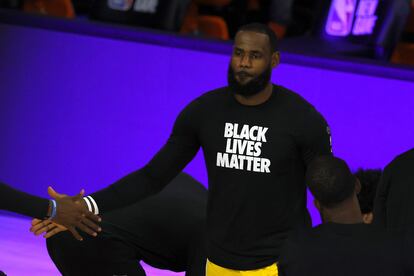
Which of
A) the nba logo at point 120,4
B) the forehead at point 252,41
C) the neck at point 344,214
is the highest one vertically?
the forehead at point 252,41

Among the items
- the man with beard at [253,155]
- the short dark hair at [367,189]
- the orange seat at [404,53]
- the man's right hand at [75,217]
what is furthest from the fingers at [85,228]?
the orange seat at [404,53]

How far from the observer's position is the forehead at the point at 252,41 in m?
5.24

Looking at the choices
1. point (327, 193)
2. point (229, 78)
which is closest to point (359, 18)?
point (229, 78)

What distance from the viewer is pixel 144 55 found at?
7.64m

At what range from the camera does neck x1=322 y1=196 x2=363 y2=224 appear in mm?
4176

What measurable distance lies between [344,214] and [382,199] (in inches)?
34.8

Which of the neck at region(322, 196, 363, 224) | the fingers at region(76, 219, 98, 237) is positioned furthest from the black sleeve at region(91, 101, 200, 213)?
the neck at region(322, 196, 363, 224)

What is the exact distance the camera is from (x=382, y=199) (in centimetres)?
504

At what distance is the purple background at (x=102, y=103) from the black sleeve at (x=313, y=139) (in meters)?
2.05

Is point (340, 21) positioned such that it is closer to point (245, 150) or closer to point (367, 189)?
point (367, 189)

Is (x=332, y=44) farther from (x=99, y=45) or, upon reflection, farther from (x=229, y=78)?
(x=229, y=78)

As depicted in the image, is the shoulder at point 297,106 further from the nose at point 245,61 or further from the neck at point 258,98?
the nose at point 245,61

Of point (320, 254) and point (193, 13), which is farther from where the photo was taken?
point (193, 13)

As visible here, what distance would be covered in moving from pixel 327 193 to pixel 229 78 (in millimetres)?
1127
